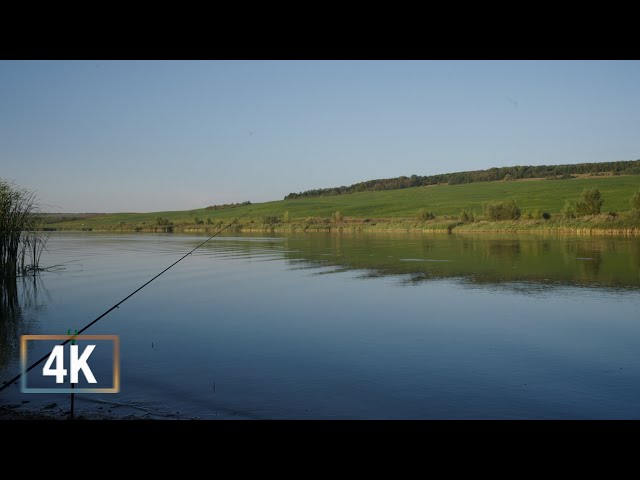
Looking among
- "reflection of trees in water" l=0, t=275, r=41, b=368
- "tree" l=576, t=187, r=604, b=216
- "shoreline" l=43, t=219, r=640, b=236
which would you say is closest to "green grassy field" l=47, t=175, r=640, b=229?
"shoreline" l=43, t=219, r=640, b=236

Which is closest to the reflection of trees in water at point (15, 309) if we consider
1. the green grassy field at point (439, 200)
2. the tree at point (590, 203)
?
the tree at point (590, 203)

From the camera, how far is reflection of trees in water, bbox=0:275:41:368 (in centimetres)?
1002

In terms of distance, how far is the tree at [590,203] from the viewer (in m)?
52.6

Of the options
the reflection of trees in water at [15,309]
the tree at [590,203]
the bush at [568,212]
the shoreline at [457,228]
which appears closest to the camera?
the reflection of trees in water at [15,309]

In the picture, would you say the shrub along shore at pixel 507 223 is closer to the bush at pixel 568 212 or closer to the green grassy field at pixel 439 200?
the bush at pixel 568 212

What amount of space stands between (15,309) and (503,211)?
52.6 metres

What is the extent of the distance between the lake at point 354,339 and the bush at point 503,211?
37.7m

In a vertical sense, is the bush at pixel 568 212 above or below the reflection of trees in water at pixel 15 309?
above

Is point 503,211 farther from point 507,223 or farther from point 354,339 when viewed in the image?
point 354,339

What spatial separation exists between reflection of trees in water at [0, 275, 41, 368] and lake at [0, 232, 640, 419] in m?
0.05

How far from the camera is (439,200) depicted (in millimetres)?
97562
